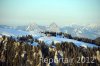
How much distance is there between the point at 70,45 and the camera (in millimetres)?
6520

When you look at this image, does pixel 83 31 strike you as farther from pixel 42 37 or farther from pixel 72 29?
pixel 42 37

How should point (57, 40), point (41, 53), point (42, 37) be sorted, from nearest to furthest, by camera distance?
point (41, 53), point (57, 40), point (42, 37)

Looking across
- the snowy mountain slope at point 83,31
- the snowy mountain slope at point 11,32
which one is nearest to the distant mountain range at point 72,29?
the snowy mountain slope at point 83,31

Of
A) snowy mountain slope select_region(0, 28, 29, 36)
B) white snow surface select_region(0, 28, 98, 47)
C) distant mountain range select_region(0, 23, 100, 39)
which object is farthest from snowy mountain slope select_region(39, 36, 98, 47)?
snowy mountain slope select_region(0, 28, 29, 36)

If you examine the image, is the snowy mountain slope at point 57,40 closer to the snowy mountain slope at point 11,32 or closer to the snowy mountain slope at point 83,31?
the snowy mountain slope at point 83,31

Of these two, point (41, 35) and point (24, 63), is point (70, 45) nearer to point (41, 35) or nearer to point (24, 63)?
point (41, 35)

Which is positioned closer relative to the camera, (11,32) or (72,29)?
(11,32)

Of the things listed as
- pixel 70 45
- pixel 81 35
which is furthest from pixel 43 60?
pixel 81 35

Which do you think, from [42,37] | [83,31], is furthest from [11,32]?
[83,31]

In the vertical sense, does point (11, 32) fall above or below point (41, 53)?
above

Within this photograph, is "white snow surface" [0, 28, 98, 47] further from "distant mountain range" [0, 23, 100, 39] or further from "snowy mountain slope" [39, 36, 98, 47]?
"distant mountain range" [0, 23, 100, 39]

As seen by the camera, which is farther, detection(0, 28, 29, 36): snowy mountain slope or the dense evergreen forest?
detection(0, 28, 29, 36): snowy mountain slope

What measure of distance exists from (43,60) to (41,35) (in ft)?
2.76

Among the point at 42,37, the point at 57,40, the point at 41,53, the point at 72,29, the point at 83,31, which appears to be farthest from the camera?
the point at 83,31
